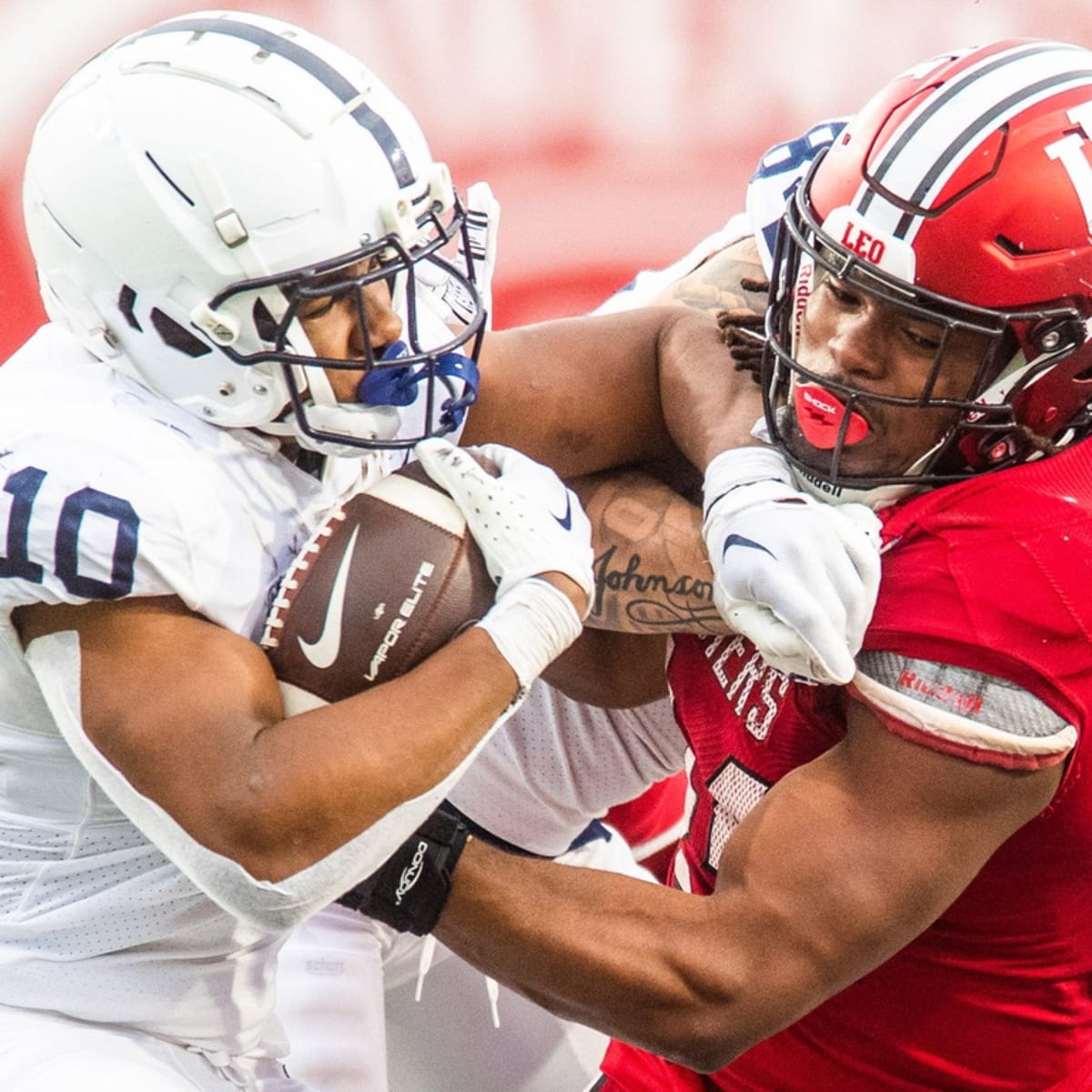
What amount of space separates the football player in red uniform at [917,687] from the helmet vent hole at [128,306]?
653mm

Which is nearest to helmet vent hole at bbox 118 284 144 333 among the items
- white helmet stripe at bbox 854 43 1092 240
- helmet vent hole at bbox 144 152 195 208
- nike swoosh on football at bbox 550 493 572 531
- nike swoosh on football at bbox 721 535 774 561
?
helmet vent hole at bbox 144 152 195 208

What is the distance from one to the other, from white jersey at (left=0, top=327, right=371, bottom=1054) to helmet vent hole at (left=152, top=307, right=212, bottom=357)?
73 mm

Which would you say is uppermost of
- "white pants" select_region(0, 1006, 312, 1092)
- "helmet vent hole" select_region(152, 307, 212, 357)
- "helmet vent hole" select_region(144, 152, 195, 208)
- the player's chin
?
"helmet vent hole" select_region(144, 152, 195, 208)

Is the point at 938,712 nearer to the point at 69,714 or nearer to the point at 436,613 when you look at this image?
the point at 436,613

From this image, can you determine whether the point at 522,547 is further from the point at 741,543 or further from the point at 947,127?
the point at 947,127

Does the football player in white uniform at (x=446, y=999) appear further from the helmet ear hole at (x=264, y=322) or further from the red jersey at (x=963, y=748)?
the helmet ear hole at (x=264, y=322)

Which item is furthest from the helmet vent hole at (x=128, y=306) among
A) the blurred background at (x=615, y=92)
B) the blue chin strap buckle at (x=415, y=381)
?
the blurred background at (x=615, y=92)

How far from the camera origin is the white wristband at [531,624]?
1669mm

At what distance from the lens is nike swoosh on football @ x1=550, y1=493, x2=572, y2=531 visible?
1791 mm

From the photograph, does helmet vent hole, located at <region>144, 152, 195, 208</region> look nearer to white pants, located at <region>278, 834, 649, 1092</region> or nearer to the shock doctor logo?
the shock doctor logo

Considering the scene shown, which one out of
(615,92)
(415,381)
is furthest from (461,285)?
(615,92)

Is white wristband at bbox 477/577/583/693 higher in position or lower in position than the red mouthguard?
lower

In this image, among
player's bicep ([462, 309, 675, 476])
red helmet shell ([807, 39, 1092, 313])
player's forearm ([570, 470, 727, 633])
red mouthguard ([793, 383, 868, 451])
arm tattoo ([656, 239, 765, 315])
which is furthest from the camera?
arm tattoo ([656, 239, 765, 315])

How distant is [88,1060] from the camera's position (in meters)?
1.88
